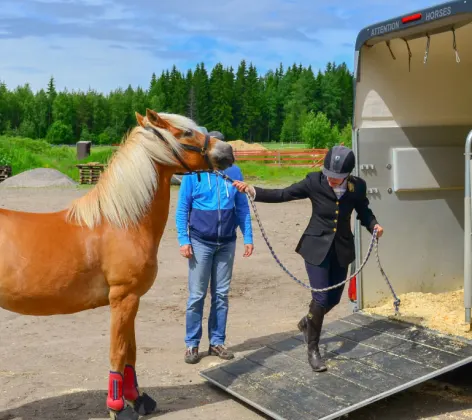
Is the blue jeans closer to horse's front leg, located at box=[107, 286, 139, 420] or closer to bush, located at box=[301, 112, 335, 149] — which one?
horse's front leg, located at box=[107, 286, 139, 420]

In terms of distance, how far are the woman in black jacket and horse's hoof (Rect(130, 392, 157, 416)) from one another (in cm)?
120

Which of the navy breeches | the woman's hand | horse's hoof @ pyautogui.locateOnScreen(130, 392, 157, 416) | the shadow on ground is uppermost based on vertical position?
the woman's hand

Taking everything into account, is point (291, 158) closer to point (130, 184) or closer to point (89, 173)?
point (89, 173)

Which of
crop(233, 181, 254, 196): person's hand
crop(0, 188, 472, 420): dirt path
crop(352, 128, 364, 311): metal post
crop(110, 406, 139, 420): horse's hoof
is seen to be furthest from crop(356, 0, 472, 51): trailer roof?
crop(110, 406, 139, 420): horse's hoof

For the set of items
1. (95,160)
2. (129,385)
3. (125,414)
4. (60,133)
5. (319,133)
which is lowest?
(125,414)

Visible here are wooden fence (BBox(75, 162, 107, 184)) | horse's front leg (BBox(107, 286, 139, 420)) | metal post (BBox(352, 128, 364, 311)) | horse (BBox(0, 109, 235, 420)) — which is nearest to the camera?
horse (BBox(0, 109, 235, 420))

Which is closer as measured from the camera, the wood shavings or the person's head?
the person's head

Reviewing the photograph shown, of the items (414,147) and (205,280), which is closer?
(205,280)

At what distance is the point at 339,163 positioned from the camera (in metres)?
4.28

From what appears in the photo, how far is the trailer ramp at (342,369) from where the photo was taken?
4.00 meters

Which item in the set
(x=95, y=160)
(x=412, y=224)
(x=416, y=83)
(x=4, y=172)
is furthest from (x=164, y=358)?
(x=95, y=160)

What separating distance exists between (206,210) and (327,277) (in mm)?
1355

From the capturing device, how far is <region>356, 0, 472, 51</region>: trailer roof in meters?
4.23

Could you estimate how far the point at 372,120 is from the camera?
17.6 ft
